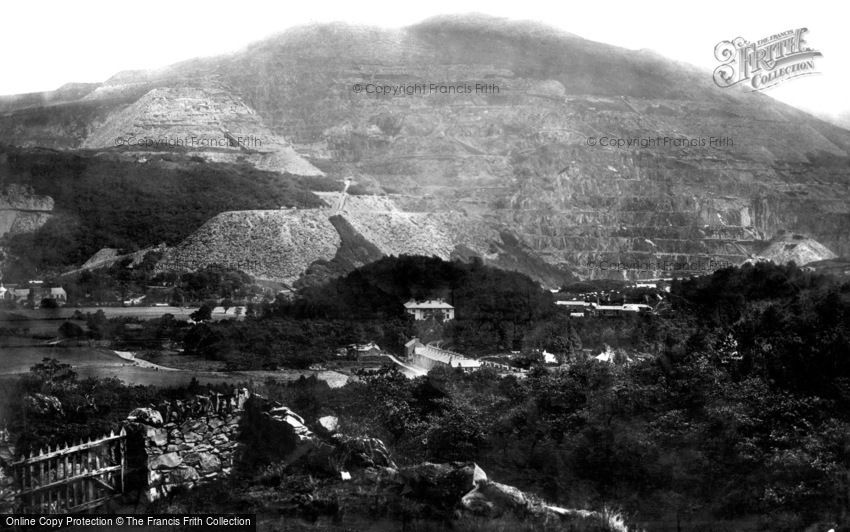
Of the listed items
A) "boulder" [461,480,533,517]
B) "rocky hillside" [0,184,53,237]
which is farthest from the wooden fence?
"rocky hillside" [0,184,53,237]

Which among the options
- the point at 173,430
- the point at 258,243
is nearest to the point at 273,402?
the point at 173,430

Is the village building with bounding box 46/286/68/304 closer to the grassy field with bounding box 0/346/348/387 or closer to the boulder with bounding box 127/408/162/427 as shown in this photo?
the grassy field with bounding box 0/346/348/387

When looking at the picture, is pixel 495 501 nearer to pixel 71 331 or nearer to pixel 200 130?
pixel 71 331

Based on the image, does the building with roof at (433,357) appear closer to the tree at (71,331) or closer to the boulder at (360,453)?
the boulder at (360,453)

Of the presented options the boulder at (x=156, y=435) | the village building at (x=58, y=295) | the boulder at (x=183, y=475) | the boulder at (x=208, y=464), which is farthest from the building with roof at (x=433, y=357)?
the village building at (x=58, y=295)

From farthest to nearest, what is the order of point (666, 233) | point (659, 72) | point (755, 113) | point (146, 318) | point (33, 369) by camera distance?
1. point (659, 72)
2. point (755, 113)
3. point (666, 233)
4. point (146, 318)
5. point (33, 369)

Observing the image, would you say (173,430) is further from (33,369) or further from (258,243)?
(258,243)
